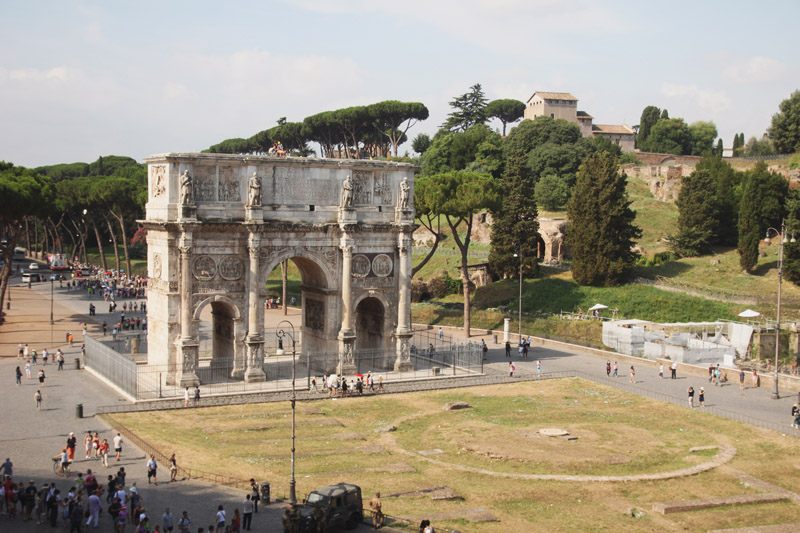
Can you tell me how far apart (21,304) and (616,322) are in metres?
57.3

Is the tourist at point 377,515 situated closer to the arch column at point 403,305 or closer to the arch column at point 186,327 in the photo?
the arch column at point 186,327

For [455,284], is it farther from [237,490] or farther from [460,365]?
[237,490]

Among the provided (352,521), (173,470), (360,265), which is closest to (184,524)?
(352,521)

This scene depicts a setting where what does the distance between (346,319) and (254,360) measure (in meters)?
6.19

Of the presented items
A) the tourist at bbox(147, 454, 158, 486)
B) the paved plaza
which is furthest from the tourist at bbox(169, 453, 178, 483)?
the tourist at bbox(147, 454, 158, 486)

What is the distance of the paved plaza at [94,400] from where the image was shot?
1153 inches

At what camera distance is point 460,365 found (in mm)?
54594

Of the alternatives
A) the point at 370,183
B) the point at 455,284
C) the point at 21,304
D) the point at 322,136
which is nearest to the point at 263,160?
the point at 370,183

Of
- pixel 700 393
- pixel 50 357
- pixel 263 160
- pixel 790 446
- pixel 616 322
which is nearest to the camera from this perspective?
pixel 790 446

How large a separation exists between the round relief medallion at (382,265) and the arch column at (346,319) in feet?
6.52

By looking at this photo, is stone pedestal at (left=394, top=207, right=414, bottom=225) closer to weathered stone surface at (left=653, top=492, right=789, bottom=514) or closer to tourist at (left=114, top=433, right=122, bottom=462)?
tourist at (left=114, top=433, right=122, bottom=462)

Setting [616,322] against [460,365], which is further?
[616,322]

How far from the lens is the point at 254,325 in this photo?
157ft

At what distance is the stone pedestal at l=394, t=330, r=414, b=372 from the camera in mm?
52250
